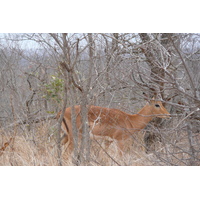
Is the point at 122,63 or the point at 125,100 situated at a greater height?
the point at 122,63

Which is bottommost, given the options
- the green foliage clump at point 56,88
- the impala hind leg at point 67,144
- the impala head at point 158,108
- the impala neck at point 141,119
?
the impala hind leg at point 67,144

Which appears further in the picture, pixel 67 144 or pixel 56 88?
pixel 67 144

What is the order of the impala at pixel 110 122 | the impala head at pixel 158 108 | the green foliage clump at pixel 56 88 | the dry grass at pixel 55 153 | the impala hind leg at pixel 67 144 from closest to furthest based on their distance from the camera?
the dry grass at pixel 55 153
the green foliage clump at pixel 56 88
the impala hind leg at pixel 67 144
the impala at pixel 110 122
the impala head at pixel 158 108

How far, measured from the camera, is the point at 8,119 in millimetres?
5215

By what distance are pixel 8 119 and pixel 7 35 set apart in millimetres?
1503

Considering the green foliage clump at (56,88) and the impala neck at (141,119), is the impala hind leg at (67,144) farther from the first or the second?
the impala neck at (141,119)

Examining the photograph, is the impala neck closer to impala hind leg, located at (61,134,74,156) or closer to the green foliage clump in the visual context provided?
impala hind leg, located at (61,134,74,156)

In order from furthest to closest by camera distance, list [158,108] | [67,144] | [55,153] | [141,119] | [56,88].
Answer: [141,119] < [158,108] < [67,144] < [56,88] < [55,153]

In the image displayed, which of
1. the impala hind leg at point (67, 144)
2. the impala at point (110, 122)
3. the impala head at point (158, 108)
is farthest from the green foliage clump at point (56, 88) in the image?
the impala head at point (158, 108)

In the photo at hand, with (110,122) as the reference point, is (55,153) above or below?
below

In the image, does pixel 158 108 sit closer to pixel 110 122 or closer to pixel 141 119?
pixel 141 119

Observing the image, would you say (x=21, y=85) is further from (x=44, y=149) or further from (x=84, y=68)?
(x=44, y=149)

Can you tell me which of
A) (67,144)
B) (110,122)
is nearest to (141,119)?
(110,122)
